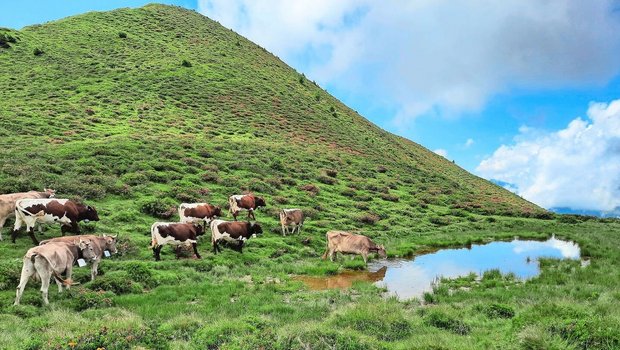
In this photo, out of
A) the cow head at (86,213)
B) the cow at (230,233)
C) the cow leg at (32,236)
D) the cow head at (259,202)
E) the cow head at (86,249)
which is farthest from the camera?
the cow head at (259,202)

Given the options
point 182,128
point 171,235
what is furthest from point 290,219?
point 182,128

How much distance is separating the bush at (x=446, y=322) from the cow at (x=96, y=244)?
10.7m

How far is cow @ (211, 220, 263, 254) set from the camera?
62.8 feet

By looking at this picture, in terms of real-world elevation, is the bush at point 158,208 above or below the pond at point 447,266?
above

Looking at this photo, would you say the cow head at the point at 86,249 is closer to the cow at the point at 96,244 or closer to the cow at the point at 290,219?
the cow at the point at 96,244

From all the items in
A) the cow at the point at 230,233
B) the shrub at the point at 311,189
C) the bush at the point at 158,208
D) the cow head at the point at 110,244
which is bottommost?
the cow head at the point at 110,244

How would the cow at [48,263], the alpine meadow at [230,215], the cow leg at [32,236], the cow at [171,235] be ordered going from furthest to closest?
the cow at [171,235] → the cow leg at [32,236] → the cow at [48,263] → the alpine meadow at [230,215]

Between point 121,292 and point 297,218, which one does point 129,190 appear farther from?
point 121,292

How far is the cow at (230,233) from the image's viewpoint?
19.1 meters

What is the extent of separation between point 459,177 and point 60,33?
72.1 metres

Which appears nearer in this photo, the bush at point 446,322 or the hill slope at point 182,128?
the bush at point 446,322

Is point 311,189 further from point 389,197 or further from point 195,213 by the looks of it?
point 195,213

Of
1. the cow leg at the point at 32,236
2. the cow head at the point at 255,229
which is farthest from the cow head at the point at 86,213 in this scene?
the cow head at the point at 255,229

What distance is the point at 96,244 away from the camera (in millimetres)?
14219
